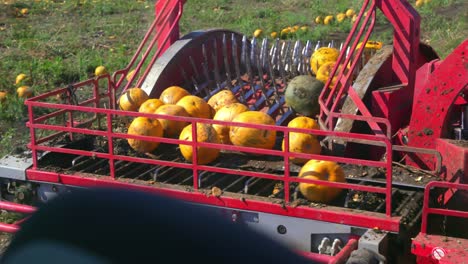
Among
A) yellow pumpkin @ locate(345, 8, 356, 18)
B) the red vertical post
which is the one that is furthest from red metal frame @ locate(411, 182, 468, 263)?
yellow pumpkin @ locate(345, 8, 356, 18)

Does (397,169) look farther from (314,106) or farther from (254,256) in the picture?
(254,256)

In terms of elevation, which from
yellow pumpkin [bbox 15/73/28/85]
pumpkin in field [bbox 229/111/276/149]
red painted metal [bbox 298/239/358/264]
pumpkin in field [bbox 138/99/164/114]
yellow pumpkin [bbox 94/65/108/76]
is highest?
pumpkin in field [bbox 138/99/164/114]

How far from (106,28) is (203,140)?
45.2 ft

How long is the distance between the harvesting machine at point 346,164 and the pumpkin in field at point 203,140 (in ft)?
0.40

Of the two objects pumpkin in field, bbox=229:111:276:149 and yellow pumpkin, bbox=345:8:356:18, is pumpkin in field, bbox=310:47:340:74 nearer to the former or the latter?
pumpkin in field, bbox=229:111:276:149

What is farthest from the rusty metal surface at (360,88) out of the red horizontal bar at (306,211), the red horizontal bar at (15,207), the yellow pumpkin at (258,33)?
the yellow pumpkin at (258,33)

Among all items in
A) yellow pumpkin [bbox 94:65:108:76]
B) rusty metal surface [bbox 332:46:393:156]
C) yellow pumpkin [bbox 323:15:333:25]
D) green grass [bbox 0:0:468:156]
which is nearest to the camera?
rusty metal surface [bbox 332:46:393:156]

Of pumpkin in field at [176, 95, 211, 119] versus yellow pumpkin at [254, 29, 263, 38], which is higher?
yellow pumpkin at [254, 29, 263, 38]

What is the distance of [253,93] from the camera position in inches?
366

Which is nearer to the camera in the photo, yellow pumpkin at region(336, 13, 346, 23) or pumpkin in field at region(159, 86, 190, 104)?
pumpkin in field at region(159, 86, 190, 104)

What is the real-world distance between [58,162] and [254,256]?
607cm

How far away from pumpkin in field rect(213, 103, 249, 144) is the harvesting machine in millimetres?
205

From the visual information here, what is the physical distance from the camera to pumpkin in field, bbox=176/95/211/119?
26.2ft

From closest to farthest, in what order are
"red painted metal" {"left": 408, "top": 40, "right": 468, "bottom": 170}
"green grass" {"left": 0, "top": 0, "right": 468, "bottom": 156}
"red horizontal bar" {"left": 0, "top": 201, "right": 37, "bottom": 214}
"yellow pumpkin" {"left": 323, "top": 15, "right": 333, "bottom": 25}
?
"red painted metal" {"left": 408, "top": 40, "right": 468, "bottom": 170}, "red horizontal bar" {"left": 0, "top": 201, "right": 37, "bottom": 214}, "green grass" {"left": 0, "top": 0, "right": 468, "bottom": 156}, "yellow pumpkin" {"left": 323, "top": 15, "right": 333, "bottom": 25}
